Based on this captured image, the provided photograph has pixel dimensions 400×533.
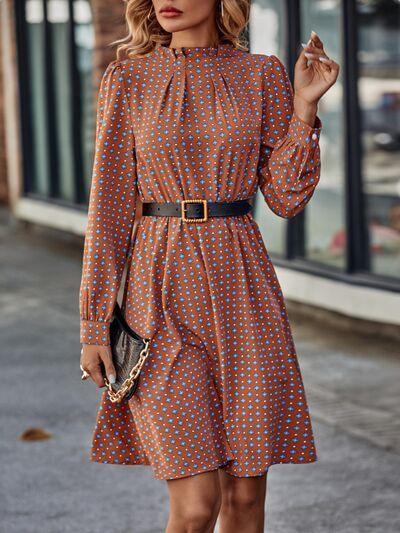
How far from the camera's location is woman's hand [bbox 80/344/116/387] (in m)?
3.59

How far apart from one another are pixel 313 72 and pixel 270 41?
6339mm

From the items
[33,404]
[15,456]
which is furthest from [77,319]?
[15,456]

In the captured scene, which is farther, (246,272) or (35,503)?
(35,503)

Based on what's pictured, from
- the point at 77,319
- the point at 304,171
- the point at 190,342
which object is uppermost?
the point at 304,171

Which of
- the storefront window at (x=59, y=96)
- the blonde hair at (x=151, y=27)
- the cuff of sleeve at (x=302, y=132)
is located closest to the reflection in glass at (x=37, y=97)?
the storefront window at (x=59, y=96)

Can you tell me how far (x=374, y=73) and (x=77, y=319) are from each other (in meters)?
2.65

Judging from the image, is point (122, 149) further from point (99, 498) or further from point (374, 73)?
point (374, 73)

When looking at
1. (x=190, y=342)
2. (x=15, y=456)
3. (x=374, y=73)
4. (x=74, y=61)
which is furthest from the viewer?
(x=74, y=61)

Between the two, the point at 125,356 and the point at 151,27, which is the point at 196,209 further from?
the point at 151,27

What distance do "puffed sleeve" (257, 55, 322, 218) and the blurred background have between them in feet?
5.50

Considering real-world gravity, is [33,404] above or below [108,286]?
below

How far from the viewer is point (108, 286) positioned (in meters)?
3.58

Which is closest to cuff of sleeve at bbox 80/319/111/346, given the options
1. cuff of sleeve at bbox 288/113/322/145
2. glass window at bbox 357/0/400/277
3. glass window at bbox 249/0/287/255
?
cuff of sleeve at bbox 288/113/322/145

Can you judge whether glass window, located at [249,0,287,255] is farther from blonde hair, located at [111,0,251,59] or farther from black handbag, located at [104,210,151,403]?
black handbag, located at [104,210,151,403]
